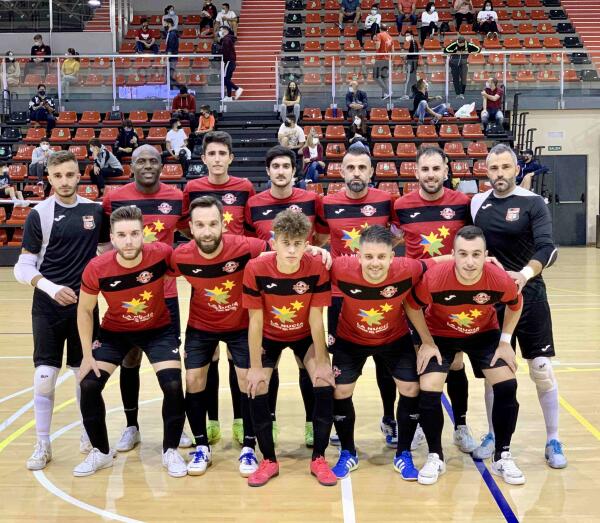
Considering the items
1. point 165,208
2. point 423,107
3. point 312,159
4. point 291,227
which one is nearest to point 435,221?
point 291,227

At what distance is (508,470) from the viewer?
16.0ft

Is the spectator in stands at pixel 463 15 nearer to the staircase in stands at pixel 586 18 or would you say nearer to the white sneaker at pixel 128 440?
the staircase in stands at pixel 586 18

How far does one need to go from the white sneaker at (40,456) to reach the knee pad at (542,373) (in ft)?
11.1

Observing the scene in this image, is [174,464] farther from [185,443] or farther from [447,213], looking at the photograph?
[447,213]

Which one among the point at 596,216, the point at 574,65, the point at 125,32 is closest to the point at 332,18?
the point at 125,32

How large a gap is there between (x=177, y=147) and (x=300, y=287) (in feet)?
41.5

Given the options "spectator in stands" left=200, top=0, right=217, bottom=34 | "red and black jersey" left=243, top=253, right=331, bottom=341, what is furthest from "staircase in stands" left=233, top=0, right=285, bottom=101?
→ "red and black jersey" left=243, top=253, right=331, bottom=341

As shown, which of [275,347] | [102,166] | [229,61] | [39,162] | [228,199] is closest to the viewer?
[275,347]

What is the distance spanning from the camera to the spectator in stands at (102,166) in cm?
1625

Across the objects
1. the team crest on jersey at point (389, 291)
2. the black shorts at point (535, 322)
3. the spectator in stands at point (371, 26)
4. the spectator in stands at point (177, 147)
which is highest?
the spectator in stands at point (371, 26)

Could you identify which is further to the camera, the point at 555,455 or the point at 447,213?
the point at 447,213

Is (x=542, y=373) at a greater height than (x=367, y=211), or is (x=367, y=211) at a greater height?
(x=367, y=211)

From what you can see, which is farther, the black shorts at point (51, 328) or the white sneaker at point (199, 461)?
the black shorts at point (51, 328)

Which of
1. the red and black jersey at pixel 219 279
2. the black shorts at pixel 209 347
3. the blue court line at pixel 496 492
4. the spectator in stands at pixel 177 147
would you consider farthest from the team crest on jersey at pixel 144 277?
the spectator in stands at pixel 177 147
